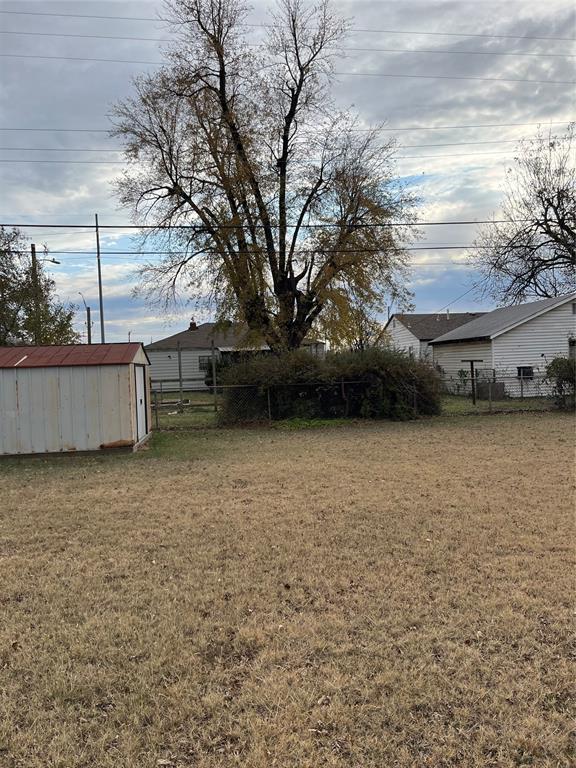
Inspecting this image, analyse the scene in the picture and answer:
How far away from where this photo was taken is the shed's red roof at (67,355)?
408 inches

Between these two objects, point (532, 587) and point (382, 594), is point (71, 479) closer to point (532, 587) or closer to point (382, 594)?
point (382, 594)

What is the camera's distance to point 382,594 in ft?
12.2

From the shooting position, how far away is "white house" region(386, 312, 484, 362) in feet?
112

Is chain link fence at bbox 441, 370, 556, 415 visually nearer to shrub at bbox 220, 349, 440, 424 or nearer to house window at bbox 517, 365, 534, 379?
house window at bbox 517, 365, 534, 379

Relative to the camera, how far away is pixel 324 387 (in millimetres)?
15172

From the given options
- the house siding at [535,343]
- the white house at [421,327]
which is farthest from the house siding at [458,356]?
the white house at [421,327]

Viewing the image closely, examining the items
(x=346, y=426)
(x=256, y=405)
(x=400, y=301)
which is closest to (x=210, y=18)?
(x=400, y=301)

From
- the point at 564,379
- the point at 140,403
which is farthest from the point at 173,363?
the point at 564,379

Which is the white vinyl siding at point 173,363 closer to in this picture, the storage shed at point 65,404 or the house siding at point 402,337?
the house siding at point 402,337

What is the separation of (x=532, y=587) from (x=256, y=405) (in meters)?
11.8

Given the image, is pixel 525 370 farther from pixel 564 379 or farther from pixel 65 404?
pixel 65 404

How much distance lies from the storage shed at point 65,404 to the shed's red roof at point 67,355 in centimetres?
2

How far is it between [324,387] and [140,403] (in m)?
5.52

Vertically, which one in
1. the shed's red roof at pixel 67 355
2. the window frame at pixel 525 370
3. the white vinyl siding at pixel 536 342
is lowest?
the window frame at pixel 525 370
